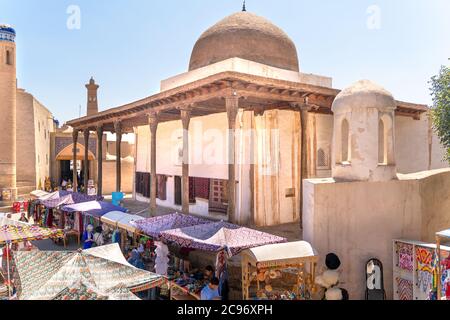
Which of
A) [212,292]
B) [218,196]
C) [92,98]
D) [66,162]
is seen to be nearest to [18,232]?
[212,292]

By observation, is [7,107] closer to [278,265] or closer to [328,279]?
[278,265]

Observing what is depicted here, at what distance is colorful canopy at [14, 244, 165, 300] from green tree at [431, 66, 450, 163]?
1074cm

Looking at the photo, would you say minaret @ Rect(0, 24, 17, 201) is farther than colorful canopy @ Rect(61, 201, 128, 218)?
Yes

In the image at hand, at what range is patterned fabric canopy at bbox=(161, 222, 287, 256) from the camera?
6.59 meters

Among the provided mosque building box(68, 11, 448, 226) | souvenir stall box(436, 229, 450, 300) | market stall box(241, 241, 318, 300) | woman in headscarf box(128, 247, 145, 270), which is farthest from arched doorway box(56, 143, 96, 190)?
souvenir stall box(436, 229, 450, 300)

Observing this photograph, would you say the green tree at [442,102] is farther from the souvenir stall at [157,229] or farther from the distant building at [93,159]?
the distant building at [93,159]

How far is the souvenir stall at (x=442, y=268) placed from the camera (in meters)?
5.88

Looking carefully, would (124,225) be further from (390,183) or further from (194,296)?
(390,183)

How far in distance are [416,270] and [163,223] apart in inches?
217

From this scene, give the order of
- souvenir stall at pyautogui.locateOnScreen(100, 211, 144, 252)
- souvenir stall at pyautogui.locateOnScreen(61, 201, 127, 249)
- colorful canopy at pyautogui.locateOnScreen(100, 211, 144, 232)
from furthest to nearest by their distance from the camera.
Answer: souvenir stall at pyautogui.locateOnScreen(61, 201, 127, 249)
souvenir stall at pyautogui.locateOnScreen(100, 211, 144, 252)
colorful canopy at pyautogui.locateOnScreen(100, 211, 144, 232)

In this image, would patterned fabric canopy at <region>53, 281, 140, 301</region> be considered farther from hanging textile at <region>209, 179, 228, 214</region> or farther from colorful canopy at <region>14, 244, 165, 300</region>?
hanging textile at <region>209, 179, 228, 214</region>
